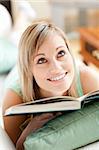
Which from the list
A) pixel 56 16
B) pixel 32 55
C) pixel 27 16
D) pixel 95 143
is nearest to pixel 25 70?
pixel 32 55

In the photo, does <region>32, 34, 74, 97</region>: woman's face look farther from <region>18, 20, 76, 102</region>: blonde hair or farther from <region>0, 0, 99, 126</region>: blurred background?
<region>0, 0, 99, 126</region>: blurred background

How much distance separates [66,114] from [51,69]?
0.18 metres

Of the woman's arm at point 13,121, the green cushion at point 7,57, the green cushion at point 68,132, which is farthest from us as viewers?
the green cushion at point 7,57

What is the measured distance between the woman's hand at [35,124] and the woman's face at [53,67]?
0.12m

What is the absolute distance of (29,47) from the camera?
105 centimetres

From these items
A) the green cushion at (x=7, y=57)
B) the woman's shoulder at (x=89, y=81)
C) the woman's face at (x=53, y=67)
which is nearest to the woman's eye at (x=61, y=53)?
the woman's face at (x=53, y=67)

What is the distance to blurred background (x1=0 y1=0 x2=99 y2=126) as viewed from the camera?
200 centimetres

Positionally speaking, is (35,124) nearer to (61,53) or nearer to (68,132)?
(68,132)

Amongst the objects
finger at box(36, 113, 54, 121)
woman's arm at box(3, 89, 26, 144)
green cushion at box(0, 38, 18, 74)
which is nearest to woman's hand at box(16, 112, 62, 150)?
finger at box(36, 113, 54, 121)

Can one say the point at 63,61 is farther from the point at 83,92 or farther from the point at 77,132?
the point at 77,132

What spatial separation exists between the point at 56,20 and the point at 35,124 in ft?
10.1

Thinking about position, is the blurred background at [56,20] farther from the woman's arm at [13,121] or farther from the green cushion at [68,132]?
the green cushion at [68,132]

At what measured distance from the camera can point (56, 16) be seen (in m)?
3.95

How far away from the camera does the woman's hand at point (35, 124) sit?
39.2 inches
